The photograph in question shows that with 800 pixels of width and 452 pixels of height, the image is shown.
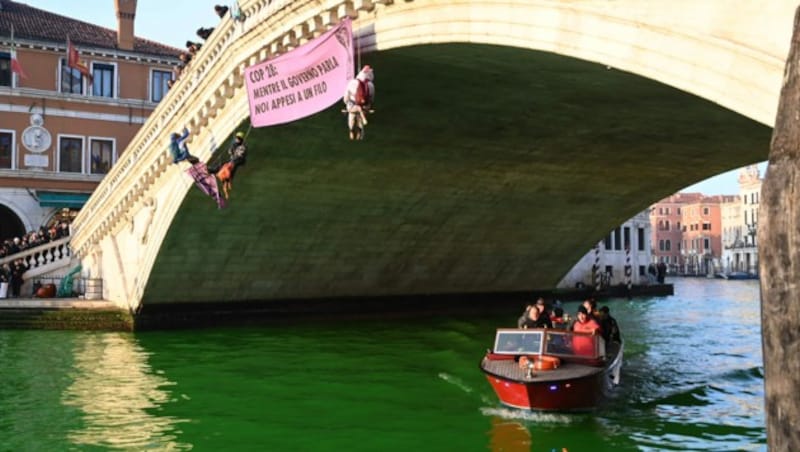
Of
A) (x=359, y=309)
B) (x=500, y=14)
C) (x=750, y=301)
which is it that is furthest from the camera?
(x=750, y=301)

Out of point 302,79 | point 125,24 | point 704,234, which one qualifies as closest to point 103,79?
point 125,24

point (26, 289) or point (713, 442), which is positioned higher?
point (26, 289)

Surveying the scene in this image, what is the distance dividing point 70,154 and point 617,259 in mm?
24595

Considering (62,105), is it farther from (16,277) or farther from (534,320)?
A: (534,320)

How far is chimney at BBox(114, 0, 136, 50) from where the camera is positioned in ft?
91.6

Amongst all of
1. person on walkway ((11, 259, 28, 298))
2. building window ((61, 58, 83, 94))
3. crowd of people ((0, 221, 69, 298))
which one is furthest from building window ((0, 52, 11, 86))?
person on walkway ((11, 259, 28, 298))

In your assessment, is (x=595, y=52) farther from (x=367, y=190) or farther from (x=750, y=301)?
(x=750, y=301)

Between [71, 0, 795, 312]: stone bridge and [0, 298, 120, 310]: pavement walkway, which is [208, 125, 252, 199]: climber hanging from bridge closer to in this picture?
[71, 0, 795, 312]: stone bridge

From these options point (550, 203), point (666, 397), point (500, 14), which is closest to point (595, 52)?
point (500, 14)

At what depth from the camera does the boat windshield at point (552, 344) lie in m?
11.0

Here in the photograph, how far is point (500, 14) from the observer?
9.10 m

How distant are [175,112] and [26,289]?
330 inches

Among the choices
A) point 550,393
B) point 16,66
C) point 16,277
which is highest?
point 16,66

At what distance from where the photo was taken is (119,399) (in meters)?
11.3
